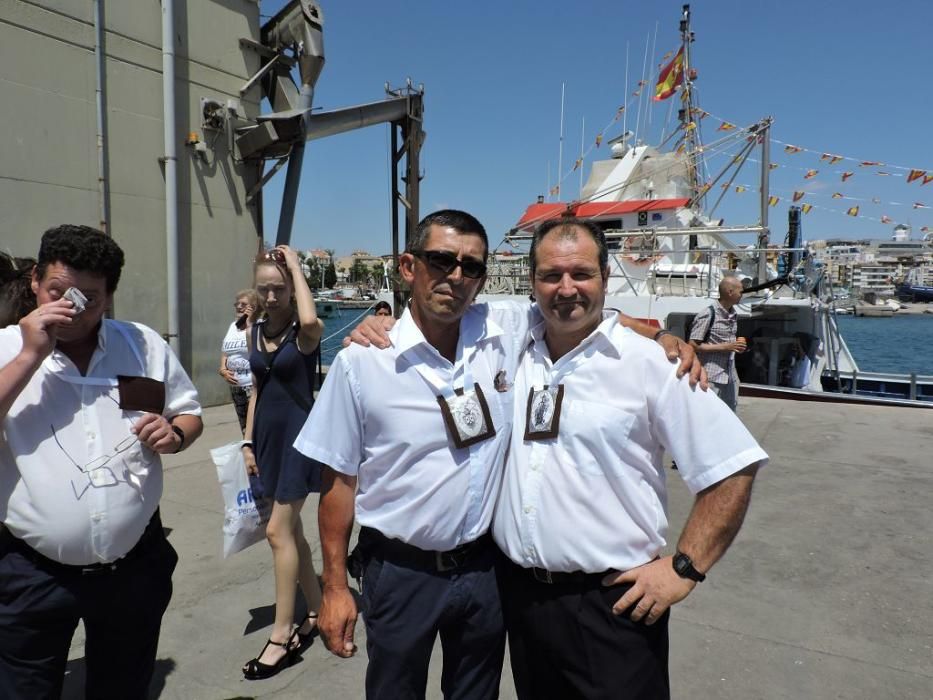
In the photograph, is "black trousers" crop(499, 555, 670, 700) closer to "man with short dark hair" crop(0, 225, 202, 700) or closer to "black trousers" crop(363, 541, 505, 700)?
"black trousers" crop(363, 541, 505, 700)

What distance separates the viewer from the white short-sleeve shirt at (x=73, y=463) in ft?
5.73

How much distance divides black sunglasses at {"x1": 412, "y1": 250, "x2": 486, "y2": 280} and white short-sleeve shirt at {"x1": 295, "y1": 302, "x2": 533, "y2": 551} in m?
0.21

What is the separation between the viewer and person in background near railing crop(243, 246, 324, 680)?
282cm

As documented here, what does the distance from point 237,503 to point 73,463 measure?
1.18m

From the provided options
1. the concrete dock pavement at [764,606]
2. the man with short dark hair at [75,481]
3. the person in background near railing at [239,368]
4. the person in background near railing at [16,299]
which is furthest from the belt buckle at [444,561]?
the person in background near railing at [239,368]

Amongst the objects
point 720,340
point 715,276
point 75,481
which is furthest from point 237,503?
point 715,276

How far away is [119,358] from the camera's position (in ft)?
6.34

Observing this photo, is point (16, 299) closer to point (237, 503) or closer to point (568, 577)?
point (237, 503)

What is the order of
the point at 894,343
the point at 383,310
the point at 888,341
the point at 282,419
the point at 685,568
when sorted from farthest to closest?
1. the point at 888,341
2. the point at 894,343
3. the point at 383,310
4. the point at 282,419
5. the point at 685,568

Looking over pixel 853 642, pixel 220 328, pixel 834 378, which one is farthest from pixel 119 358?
pixel 834 378

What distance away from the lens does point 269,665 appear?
268 cm

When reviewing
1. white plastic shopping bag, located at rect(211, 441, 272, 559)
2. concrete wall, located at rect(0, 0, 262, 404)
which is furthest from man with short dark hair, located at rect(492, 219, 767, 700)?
concrete wall, located at rect(0, 0, 262, 404)

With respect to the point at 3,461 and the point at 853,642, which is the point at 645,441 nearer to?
the point at 3,461

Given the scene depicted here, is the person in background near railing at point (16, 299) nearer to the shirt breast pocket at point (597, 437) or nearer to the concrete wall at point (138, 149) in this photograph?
the shirt breast pocket at point (597, 437)
